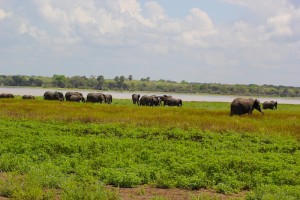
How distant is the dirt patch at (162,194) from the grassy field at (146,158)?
390 mm

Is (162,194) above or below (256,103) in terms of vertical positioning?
below

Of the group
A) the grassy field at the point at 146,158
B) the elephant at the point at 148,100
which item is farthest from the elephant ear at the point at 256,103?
the elephant at the point at 148,100

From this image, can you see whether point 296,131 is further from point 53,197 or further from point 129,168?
point 53,197

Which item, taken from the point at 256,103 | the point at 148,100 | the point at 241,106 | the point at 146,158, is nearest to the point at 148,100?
the point at 148,100

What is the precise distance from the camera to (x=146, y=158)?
18.8 meters

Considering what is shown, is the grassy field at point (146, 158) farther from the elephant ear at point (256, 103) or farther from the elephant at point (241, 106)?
the elephant ear at point (256, 103)

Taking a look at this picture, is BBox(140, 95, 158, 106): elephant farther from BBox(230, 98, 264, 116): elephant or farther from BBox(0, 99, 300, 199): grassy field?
BBox(0, 99, 300, 199): grassy field

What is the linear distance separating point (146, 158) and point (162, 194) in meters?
4.81

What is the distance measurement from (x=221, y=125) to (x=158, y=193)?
1550 centimetres

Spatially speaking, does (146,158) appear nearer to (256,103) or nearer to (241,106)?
(241,106)

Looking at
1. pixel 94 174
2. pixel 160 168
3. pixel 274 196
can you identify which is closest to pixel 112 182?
pixel 94 174

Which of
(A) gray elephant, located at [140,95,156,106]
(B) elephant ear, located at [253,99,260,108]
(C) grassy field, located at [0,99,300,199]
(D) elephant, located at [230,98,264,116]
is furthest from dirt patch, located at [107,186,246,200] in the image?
(A) gray elephant, located at [140,95,156,106]

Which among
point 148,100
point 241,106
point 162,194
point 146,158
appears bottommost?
point 162,194

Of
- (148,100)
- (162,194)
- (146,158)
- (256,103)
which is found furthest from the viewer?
(148,100)
